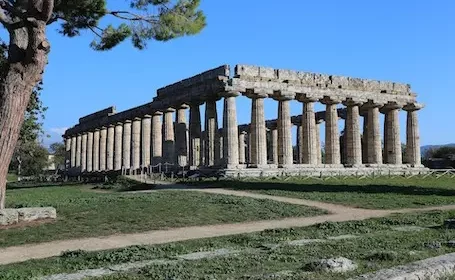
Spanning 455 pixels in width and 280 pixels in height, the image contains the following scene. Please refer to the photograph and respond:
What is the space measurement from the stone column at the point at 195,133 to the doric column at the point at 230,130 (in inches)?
211

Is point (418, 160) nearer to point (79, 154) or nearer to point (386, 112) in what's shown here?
point (386, 112)

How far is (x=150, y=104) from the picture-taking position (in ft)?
168

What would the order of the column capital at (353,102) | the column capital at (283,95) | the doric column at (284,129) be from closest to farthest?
the column capital at (283,95), the doric column at (284,129), the column capital at (353,102)

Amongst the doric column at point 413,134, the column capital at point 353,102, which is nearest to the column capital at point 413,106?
the doric column at point 413,134

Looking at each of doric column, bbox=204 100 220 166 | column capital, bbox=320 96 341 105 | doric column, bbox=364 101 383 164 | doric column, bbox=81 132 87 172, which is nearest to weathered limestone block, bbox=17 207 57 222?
doric column, bbox=204 100 220 166

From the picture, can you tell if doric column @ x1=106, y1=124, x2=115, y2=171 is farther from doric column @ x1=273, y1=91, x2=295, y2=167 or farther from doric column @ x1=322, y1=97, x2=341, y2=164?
doric column @ x1=322, y1=97, x2=341, y2=164

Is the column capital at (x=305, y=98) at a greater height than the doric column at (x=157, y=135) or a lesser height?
greater

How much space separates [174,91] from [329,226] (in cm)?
3458

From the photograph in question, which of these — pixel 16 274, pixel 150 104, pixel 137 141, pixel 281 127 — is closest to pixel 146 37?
pixel 16 274

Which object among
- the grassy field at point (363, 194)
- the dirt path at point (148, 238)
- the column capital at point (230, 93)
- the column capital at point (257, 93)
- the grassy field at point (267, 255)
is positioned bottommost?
the dirt path at point (148, 238)

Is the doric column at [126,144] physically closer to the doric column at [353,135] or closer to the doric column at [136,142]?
the doric column at [136,142]

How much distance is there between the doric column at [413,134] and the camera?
2069 inches

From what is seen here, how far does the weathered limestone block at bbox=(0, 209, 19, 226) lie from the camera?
14164mm

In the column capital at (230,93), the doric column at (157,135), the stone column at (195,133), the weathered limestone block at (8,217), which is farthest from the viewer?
the doric column at (157,135)
